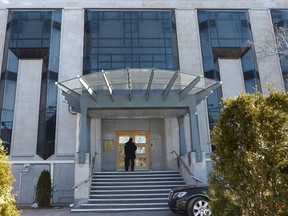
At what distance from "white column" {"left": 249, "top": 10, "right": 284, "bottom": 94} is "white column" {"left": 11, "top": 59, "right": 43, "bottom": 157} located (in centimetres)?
1342

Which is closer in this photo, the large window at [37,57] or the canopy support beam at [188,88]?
the canopy support beam at [188,88]

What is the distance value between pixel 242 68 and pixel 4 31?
48.9ft

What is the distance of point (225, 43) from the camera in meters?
17.6

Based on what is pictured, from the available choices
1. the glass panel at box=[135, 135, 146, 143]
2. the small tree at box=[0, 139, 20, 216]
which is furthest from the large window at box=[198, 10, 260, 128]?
the small tree at box=[0, 139, 20, 216]

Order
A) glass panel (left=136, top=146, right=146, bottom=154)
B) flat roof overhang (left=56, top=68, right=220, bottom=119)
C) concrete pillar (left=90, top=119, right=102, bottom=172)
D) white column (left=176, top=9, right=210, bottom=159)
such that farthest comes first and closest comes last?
glass panel (left=136, top=146, right=146, bottom=154)
white column (left=176, top=9, right=210, bottom=159)
concrete pillar (left=90, top=119, right=102, bottom=172)
flat roof overhang (left=56, top=68, right=220, bottom=119)

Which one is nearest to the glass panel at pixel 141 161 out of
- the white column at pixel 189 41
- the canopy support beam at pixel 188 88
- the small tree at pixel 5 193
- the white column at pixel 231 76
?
the canopy support beam at pixel 188 88

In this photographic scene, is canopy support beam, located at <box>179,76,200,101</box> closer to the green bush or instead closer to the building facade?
the building facade

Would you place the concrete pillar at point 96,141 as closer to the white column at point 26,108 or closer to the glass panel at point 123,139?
the glass panel at point 123,139

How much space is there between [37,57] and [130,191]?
409 inches

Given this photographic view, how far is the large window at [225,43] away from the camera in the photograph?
55.3 feet

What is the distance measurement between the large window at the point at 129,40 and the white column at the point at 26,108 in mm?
3084

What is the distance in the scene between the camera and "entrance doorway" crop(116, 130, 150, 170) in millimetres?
16000

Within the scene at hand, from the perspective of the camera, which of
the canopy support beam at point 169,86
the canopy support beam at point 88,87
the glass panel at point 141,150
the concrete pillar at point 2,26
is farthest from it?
the concrete pillar at point 2,26

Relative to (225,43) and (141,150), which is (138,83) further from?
(225,43)
